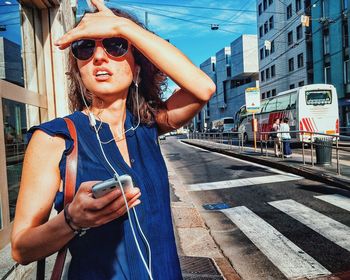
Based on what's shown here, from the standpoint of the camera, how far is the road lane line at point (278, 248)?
387 centimetres

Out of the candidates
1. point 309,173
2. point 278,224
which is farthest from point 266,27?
point 278,224

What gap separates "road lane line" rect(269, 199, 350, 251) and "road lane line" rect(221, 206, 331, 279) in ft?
1.92

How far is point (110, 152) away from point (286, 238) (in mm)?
4359

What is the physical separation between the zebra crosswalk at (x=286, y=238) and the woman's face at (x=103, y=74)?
323 centimetres

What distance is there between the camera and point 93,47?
1.36 meters

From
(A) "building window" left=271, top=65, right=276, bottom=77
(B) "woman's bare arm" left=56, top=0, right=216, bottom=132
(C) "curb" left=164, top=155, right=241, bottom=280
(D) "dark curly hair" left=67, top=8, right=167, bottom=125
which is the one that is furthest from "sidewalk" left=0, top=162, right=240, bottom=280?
(A) "building window" left=271, top=65, right=276, bottom=77

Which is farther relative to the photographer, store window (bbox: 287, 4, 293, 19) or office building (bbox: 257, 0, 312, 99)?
store window (bbox: 287, 4, 293, 19)

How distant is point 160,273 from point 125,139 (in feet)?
1.68

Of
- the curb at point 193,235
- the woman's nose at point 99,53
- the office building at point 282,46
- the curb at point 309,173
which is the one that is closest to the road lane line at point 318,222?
the curb at point 193,235

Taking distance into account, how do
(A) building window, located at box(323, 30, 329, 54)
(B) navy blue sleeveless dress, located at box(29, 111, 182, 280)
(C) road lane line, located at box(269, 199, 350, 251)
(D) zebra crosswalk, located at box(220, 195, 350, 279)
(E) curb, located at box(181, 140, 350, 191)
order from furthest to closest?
(A) building window, located at box(323, 30, 329, 54) < (E) curb, located at box(181, 140, 350, 191) < (C) road lane line, located at box(269, 199, 350, 251) < (D) zebra crosswalk, located at box(220, 195, 350, 279) < (B) navy blue sleeveless dress, located at box(29, 111, 182, 280)

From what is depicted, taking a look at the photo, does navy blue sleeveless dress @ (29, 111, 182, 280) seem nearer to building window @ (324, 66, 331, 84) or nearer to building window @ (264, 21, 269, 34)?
building window @ (324, 66, 331, 84)

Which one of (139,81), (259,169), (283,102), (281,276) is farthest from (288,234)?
(283,102)

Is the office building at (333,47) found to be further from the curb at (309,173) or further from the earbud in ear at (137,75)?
the earbud in ear at (137,75)

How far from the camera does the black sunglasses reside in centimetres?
134
